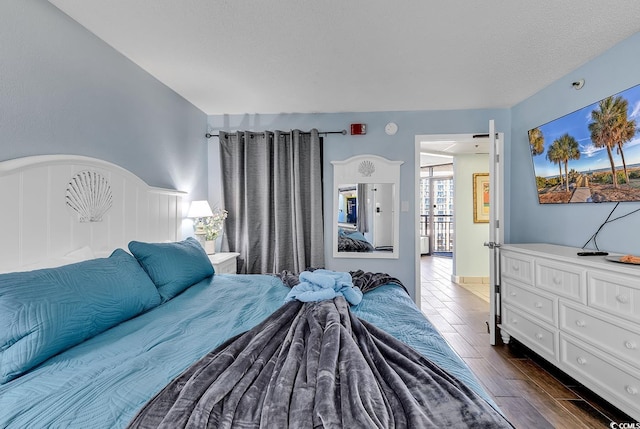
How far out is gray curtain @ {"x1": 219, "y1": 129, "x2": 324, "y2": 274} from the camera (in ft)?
12.0

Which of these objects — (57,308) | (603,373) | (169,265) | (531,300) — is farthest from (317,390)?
(531,300)

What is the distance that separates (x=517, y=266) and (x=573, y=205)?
27.5 inches

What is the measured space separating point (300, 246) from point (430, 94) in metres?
2.23

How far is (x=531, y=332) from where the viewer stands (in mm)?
2529

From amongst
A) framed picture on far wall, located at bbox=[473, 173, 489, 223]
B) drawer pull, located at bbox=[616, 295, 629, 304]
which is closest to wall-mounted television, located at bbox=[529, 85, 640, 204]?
drawer pull, located at bbox=[616, 295, 629, 304]

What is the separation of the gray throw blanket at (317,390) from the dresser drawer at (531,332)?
199cm

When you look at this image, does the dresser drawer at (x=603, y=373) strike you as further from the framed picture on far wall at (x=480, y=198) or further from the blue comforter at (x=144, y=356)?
the framed picture on far wall at (x=480, y=198)

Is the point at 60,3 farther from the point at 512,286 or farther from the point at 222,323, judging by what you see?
the point at 512,286

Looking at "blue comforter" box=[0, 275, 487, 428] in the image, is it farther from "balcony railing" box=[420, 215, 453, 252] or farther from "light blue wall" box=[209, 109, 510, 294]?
"balcony railing" box=[420, 215, 453, 252]

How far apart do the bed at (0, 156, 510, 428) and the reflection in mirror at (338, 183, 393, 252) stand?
1.59m

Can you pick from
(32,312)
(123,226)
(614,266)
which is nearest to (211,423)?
(32,312)

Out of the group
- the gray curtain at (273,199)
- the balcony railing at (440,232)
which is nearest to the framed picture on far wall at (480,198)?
the gray curtain at (273,199)

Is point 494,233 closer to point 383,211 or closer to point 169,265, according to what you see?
point 383,211

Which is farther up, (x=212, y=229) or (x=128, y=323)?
(x=212, y=229)
